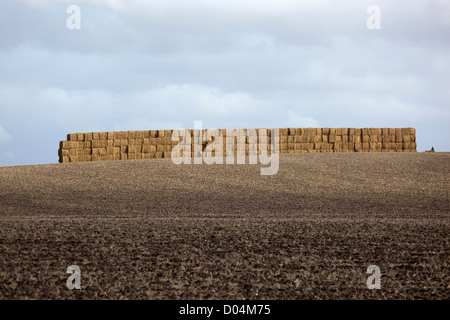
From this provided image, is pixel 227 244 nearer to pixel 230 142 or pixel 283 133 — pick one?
pixel 230 142

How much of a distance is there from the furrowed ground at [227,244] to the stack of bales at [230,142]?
453 inches

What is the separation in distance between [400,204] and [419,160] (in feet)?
26.0

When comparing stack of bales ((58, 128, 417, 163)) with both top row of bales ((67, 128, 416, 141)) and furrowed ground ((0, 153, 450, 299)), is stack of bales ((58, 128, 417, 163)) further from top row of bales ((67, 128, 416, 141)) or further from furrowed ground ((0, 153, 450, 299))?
furrowed ground ((0, 153, 450, 299))

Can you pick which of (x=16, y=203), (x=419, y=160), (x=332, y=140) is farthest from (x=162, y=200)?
(x=332, y=140)

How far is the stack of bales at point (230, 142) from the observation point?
25281mm

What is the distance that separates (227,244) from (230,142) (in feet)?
59.8

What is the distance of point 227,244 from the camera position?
6.82m

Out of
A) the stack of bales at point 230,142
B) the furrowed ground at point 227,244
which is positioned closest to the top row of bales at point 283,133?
the stack of bales at point 230,142

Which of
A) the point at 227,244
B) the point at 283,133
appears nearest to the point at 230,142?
the point at 283,133

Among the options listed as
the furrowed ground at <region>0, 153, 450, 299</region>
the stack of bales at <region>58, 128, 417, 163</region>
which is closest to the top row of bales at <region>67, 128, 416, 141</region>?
the stack of bales at <region>58, 128, 417, 163</region>

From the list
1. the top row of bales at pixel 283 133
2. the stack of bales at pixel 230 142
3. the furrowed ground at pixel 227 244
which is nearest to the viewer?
the furrowed ground at pixel 227 244

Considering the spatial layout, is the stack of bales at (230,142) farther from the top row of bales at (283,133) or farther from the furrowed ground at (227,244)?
the furrowed ground at (227,244)

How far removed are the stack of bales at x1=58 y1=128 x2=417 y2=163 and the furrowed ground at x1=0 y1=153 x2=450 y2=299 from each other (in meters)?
11.5

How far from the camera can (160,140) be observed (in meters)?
25.8
